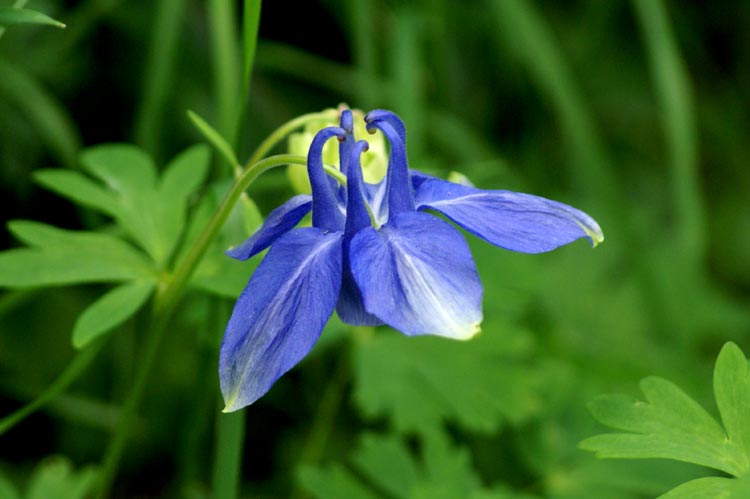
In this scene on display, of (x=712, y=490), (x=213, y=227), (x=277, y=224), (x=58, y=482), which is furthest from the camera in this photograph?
(x=58, y=482)

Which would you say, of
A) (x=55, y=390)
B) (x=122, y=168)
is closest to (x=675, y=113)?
(x=122, y=168)

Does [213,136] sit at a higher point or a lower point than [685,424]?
higher

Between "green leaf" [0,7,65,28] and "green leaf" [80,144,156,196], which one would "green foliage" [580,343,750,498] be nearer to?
"green leaf" [0,7,65,28]

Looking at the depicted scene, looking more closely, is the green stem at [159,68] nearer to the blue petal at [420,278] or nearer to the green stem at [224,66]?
the green stem at [224,66]

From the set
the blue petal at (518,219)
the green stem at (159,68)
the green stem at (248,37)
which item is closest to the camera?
the blue petal at (518,219)

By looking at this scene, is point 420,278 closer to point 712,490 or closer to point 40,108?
point 712,490

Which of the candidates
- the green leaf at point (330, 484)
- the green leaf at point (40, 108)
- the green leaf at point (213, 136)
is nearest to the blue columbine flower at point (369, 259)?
the green leaf at point (213, 136)

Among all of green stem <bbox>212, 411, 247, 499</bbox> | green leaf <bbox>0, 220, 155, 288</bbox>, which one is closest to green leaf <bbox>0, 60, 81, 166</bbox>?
green leaf <bbox>0, 220, 155, 288</bbox>
